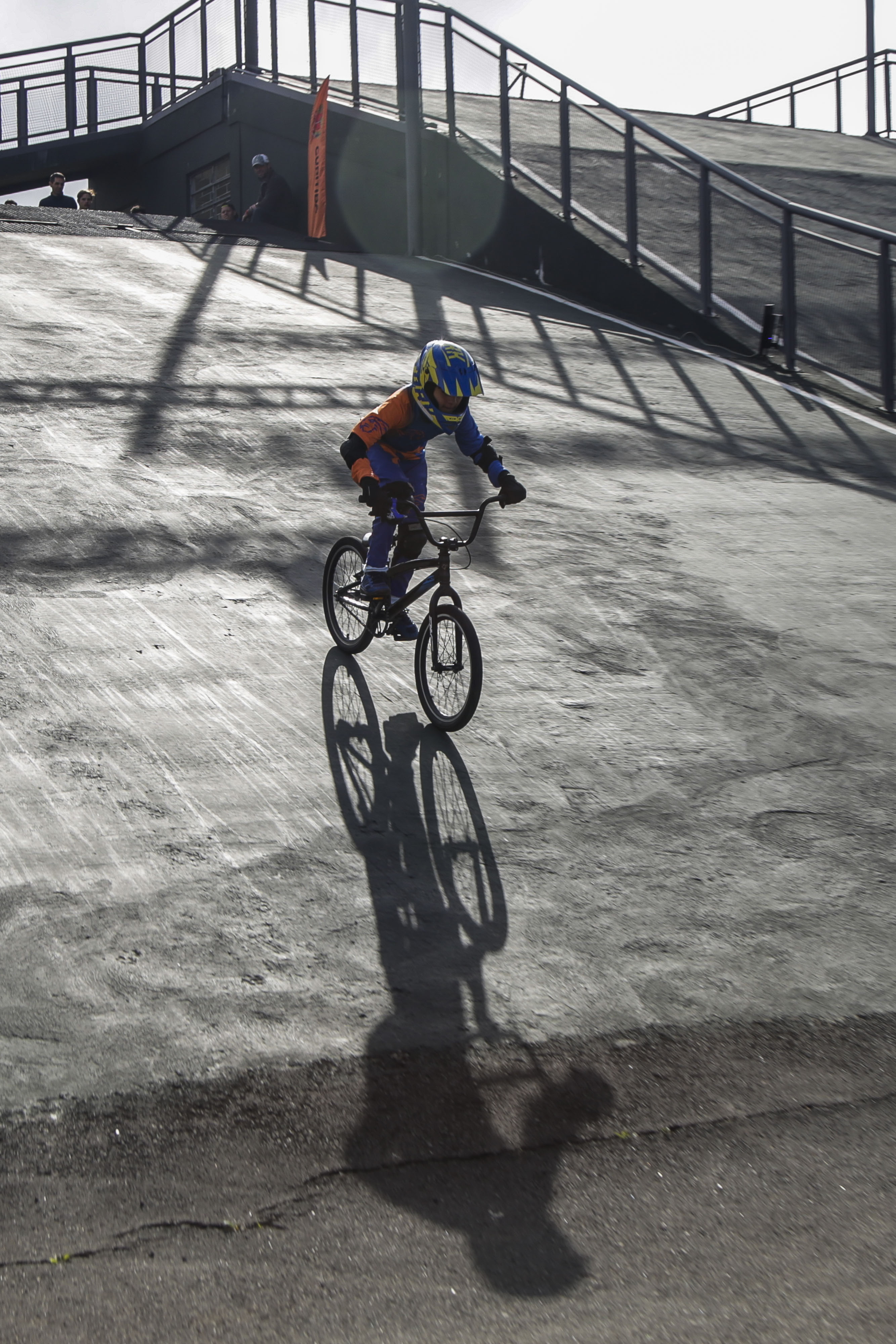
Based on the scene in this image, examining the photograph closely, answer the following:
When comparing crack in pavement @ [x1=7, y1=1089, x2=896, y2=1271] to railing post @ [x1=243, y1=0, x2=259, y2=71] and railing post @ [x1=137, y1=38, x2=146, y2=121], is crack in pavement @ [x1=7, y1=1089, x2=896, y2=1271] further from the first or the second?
railing post @ [x1=137, y1=38, x2=146, y2=121]

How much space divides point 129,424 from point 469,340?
5412 mm

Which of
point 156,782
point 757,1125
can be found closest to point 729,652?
point 156,782

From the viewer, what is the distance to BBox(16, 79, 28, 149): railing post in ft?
107

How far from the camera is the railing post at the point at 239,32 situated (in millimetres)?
26562

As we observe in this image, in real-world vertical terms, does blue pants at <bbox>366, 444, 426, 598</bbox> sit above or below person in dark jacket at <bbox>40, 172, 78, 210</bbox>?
below

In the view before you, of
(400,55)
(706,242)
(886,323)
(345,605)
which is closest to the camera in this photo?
(345,605)

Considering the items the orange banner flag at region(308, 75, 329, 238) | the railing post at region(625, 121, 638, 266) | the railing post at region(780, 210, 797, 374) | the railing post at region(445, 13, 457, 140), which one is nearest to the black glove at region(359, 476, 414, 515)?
the railing post at region(780, 210, 797, 374)

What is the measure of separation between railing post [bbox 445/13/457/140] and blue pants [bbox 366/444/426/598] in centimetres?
1569

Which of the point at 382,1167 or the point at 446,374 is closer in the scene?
the point at 382,1167

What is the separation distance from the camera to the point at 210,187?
3119cm

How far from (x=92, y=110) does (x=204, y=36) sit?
20.0 ft

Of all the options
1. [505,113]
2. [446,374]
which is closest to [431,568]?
[446,374]

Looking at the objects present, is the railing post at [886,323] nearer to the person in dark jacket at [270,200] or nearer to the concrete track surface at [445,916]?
the concrete track surface at [445,916]

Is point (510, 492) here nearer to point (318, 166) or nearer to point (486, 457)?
point (486, 457)
